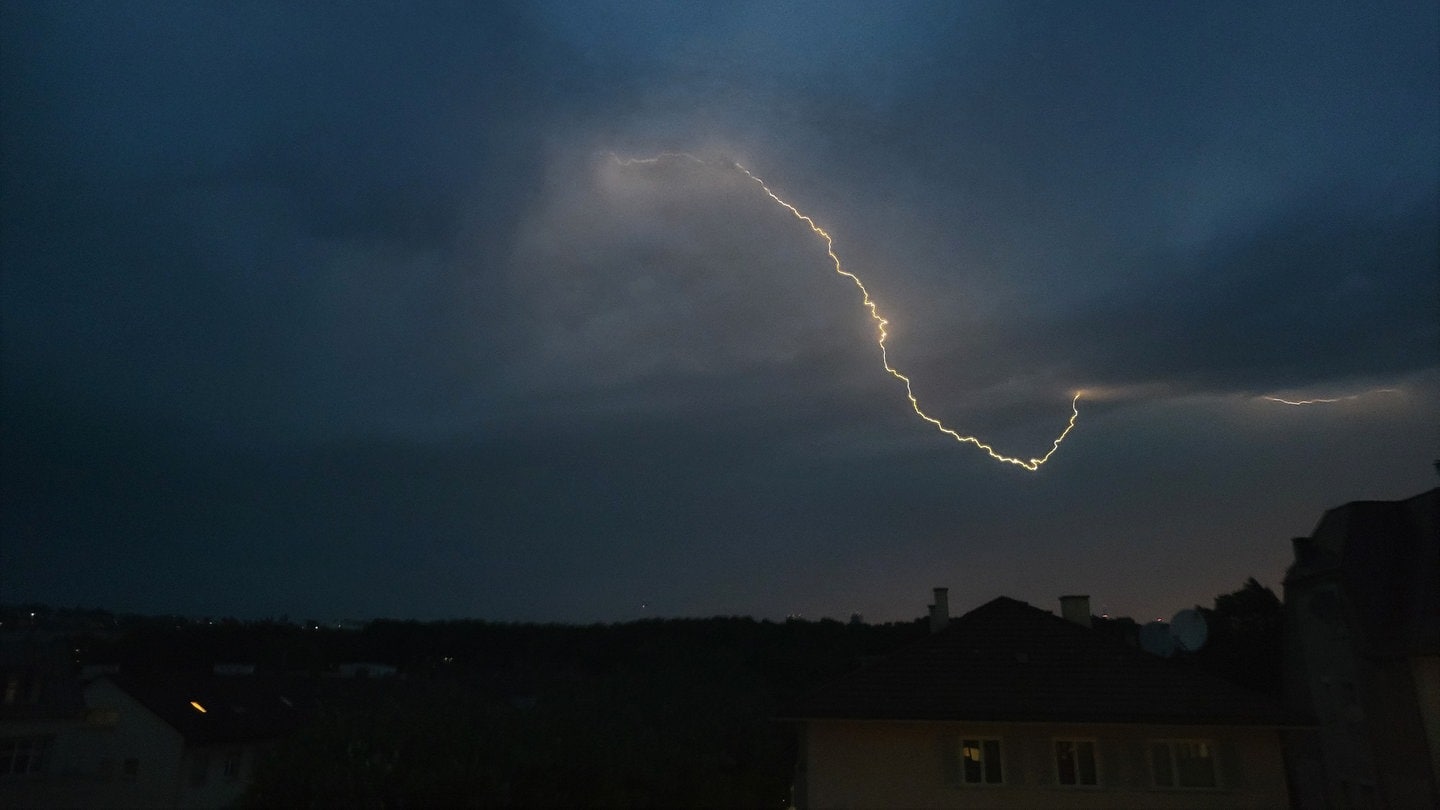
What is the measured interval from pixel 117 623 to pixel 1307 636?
365 feet

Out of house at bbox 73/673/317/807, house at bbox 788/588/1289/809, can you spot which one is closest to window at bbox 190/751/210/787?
house at bbox 73/673/317/807

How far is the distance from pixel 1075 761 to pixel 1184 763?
2029mm

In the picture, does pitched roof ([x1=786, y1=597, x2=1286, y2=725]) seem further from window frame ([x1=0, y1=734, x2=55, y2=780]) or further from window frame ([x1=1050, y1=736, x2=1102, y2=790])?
window frame ([x1=0, y1=734, x2=55, y2=780])

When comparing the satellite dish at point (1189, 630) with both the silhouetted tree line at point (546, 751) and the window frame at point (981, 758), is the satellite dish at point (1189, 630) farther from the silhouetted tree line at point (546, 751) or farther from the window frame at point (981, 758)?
the silhouetted tree line at point (546, 751)

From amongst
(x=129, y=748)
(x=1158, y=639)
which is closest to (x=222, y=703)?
(x=129, y=748)

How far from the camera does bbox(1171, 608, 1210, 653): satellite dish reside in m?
21.1

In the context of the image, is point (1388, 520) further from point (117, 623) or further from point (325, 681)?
point (117, 623)

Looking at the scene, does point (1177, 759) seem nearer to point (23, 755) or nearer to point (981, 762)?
point (981, 762)

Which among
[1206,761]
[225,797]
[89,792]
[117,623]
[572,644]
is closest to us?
[1206,761]

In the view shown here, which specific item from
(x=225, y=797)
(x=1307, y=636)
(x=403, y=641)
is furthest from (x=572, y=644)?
(x=1307, y=636)

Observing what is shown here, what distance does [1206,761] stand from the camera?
55.9ft

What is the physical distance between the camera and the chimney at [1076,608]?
21844mm

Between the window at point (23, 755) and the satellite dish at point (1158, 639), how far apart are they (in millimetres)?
35257

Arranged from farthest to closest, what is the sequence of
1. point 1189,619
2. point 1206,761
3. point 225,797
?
point 225,797 → point 1189,619 → point 1206,761
